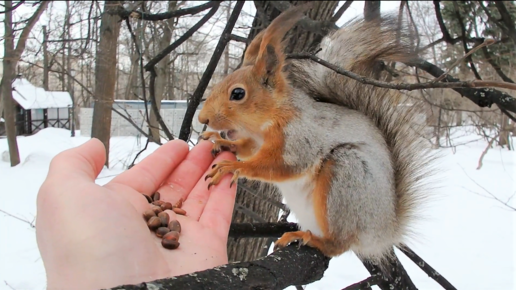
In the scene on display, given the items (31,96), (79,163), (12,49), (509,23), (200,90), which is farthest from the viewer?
(31,96)

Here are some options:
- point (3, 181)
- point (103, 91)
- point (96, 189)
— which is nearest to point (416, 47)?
point (96, 189)

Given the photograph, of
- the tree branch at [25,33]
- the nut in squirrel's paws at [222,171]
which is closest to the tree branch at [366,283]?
the nut in squirrel's paws at [222,171]

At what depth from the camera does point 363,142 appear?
41.5 inches

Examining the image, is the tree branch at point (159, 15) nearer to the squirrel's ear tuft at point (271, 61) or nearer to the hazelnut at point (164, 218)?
the squirrel's ear tuft at point (271, 61)

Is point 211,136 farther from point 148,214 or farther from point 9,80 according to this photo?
point 9,80

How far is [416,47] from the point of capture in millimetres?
1099

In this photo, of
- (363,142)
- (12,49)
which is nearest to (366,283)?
(363,142)

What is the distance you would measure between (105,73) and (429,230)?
2869 millimetres

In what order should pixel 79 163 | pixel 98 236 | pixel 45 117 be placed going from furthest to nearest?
pixel 45 117 → pixel 79 163 → pixel 98 236

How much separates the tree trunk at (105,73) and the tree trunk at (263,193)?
55.2 inches

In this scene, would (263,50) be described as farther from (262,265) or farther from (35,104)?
(35,104)

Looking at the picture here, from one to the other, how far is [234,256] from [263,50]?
1062mm

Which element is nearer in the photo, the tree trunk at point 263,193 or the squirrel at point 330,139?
the squirrel at point 330,139

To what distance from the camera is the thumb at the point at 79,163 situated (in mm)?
796
